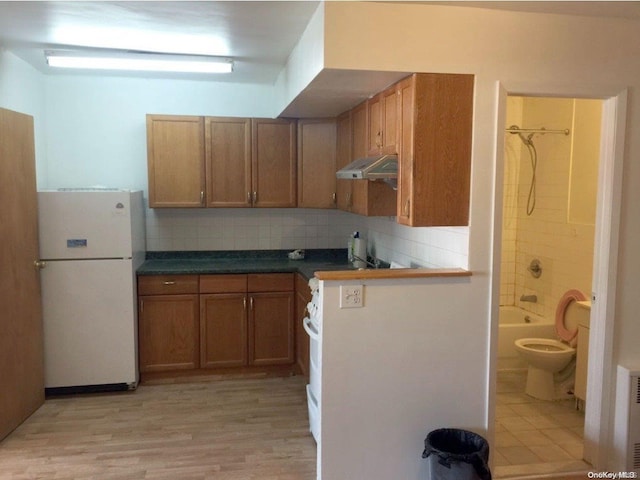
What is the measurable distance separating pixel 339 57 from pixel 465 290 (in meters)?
1.32

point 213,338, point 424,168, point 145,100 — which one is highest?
point 145,100

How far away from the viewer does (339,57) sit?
2.58m

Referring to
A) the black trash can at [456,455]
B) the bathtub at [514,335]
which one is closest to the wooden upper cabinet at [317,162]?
the bathtub at [514,335]

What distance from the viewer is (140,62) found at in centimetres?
383

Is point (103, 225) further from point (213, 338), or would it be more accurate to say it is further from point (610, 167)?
point (610, 167)

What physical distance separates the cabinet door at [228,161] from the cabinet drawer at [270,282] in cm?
63

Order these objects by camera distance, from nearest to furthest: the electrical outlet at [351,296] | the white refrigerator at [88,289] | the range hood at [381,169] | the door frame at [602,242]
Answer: the electrical outlet at [351,296] < the door frame at [602,242] < the range hood at [381,169] < the white refrigerator at [88,289]

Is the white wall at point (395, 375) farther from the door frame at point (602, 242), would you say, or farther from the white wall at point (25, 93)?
the white wall at point (25, 93)

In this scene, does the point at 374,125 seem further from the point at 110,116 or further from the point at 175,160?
the point at 110,116

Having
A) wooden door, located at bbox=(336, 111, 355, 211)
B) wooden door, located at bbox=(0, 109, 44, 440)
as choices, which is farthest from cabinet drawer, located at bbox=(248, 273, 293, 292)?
wooden door, located at bbox=(0, 109, 44, 440)

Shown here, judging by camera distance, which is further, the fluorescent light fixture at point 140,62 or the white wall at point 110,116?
the white wall at point 110,116

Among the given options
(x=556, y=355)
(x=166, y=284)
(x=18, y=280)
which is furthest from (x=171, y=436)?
(x=556, y=355)

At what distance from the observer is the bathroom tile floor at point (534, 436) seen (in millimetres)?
2992

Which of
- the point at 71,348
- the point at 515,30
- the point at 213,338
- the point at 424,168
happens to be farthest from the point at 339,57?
the point at 71,348
